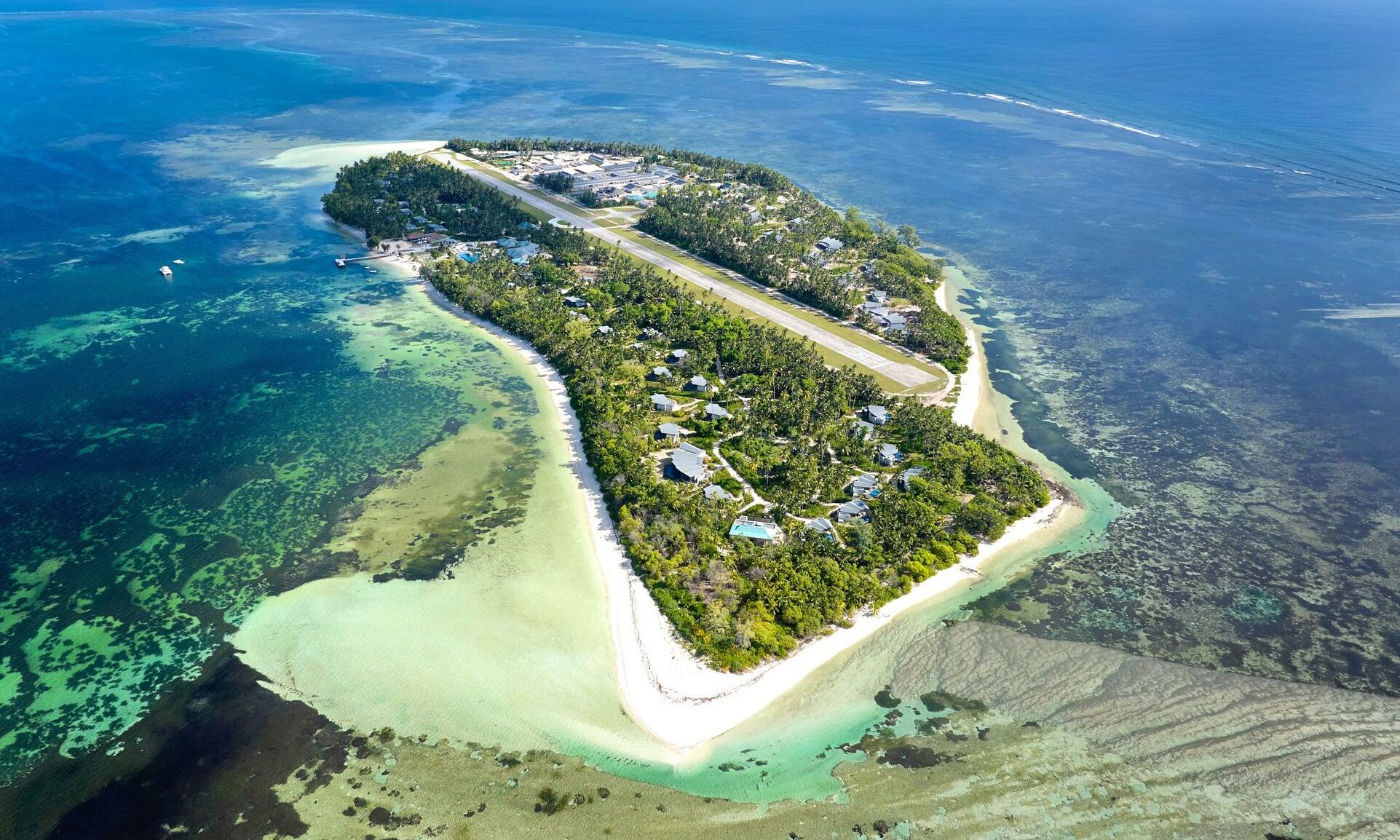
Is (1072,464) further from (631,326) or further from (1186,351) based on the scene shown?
(631,326)

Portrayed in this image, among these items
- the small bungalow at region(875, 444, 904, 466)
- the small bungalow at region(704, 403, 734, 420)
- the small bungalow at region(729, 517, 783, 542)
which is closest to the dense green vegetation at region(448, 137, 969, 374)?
the small bungalow at region(875, 444, 904, 466)

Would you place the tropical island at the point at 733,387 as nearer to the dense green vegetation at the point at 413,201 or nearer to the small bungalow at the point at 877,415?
the small bungalow at the point at 877,415

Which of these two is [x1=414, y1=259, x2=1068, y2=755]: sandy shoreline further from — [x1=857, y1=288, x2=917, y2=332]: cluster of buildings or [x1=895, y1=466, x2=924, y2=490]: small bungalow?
[x1=857, y1=288, x2=917, y2=332]: cluster of buildings

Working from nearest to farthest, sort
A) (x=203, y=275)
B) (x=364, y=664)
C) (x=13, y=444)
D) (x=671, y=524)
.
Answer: (x=364, y=664), (x=671, y=524), (x=13, y=444), (x=203, y=275)

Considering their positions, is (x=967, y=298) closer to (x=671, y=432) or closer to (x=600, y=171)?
(x=671, y=432)

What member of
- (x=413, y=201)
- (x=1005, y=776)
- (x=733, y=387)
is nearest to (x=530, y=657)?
(x=1005, y=776)

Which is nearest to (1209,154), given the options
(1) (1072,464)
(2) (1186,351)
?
(2) (1186,351)

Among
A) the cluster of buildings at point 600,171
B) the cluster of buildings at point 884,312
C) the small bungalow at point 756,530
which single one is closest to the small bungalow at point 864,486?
the small bungalow at point 756,530
